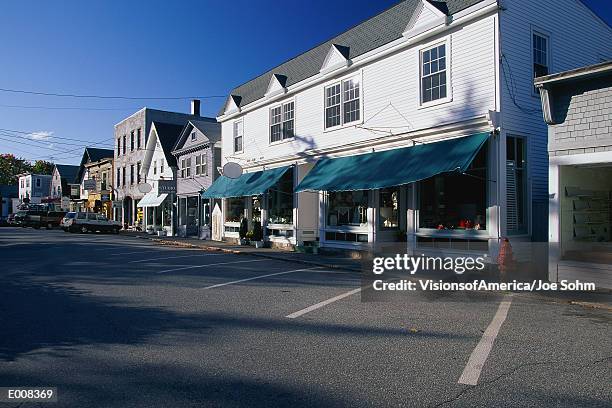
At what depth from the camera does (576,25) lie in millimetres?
14406

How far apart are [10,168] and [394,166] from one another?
332ft

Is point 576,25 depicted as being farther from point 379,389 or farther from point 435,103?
point 379,389

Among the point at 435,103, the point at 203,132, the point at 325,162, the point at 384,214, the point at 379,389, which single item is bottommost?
the point at 379,389

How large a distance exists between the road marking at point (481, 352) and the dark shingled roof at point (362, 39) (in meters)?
8.63

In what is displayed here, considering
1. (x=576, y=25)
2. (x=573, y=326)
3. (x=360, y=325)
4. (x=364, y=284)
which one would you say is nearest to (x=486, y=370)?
(x=360, y=325)

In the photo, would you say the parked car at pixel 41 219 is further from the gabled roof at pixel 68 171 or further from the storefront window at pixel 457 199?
the storefront window at pixel 457 199

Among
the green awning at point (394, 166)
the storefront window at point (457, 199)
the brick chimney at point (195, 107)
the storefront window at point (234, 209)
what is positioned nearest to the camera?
the green awning at point (394, 166)

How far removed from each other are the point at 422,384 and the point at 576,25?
13667 mm

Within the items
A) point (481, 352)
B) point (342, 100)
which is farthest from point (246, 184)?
point (481, 352)

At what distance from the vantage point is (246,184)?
22391 mm

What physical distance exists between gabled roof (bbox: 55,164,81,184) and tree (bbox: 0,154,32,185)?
3793 cm

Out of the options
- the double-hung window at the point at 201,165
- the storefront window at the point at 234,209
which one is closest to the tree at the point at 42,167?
the double-hung window at the point at 201,165

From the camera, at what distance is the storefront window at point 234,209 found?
82.7 ft

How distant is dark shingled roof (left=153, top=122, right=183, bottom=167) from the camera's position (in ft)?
112
